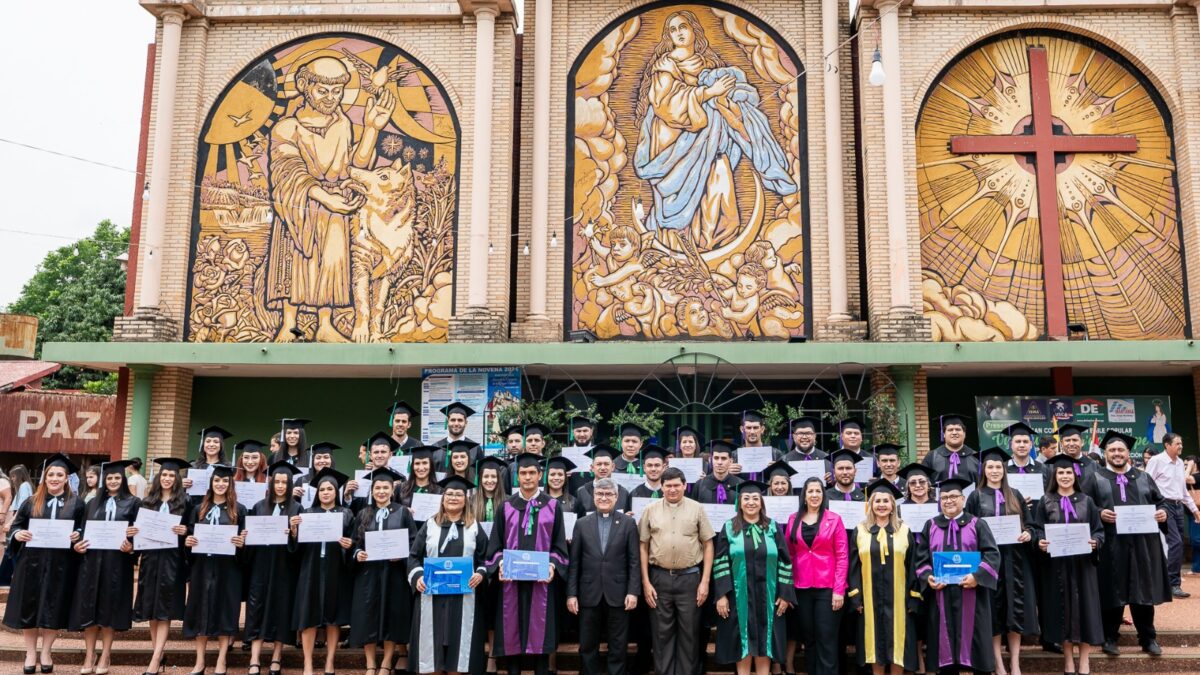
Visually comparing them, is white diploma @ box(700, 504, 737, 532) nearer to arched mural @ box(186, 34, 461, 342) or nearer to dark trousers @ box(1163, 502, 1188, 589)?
dark trousers @ box(1163, 502, 1188, 589)

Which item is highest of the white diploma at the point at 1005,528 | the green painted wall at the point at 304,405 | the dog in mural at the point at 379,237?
the dog in mural at the point at 379,237

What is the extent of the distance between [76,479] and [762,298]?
411 inches

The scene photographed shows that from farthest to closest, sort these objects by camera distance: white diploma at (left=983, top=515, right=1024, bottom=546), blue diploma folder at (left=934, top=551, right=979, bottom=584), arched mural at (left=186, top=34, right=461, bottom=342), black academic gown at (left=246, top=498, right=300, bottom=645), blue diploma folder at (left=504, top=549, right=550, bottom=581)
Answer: arched mural at (left=186, top=34, right=461, bottom=342), black academic gown at (left=246, top=498, right=300, bottom=645), white diploma at (left=983, top=515, right=1024, bottom=546), blue diploma folder at (left=504, top=549, right=550, bottom=581), blue diploma folder at (left=934, top=551, right=979, bottom=584)

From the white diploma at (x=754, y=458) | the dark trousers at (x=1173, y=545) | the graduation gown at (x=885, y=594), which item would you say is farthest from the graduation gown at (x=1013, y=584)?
the dark trousers at (x=1173, y=545)


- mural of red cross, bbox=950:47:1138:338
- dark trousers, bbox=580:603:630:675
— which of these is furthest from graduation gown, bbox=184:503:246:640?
mural of red cross, bbox=950:47:1138:338

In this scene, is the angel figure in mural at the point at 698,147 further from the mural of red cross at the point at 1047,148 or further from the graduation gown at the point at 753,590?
the graduation gown at the point at 753,590

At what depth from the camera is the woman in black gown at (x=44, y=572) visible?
8.63 meters

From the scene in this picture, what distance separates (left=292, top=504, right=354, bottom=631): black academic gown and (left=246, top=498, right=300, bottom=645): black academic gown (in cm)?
9

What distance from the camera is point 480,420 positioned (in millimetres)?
14828

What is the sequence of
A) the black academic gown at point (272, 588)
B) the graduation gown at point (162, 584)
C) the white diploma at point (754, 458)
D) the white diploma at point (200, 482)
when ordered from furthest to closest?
the white diploma at point (754, 458) < the white diploma at point (200, 482) < the graduation gown at point (162, 584) < the black academic gown at point (272, 588)

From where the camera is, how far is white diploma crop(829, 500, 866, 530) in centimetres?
823

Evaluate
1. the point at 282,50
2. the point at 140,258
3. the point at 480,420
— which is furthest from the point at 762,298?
the point at 140,258

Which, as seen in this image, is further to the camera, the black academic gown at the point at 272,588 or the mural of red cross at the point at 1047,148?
the mural of red cross at the point at 1047,148

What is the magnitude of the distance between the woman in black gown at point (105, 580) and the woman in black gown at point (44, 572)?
0.41ft
